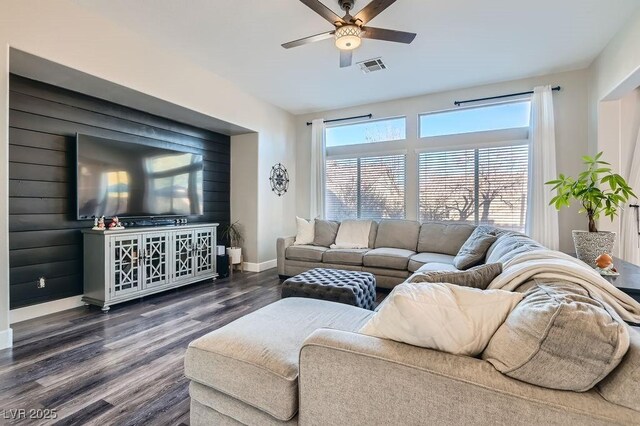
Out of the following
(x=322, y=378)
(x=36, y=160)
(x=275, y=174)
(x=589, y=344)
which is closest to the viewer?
(x=589, y=344)

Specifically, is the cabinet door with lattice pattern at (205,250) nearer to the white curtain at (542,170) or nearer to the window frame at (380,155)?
the window frame at (380,155)

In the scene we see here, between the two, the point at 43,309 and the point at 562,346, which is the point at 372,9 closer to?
the point at 562,346

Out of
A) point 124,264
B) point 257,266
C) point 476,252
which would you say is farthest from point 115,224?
point 476,252

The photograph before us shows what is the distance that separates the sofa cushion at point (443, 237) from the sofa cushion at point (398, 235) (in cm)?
9

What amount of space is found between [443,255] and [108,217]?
13.4 feet

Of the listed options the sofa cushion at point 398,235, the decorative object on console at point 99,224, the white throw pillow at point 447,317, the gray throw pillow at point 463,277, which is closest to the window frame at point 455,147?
the sofa cushion at point 398,235

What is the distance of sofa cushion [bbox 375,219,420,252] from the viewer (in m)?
4.30

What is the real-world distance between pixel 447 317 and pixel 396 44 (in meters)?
3.17

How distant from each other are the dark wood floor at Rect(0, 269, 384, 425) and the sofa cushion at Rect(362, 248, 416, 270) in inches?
55.4

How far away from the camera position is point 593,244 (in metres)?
2.41

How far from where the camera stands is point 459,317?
41.0 inches

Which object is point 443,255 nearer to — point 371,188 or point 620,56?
point 371,188

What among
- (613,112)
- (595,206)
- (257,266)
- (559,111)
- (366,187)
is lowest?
(257,266)

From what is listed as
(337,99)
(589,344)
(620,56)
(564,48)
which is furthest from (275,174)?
(589,344)
